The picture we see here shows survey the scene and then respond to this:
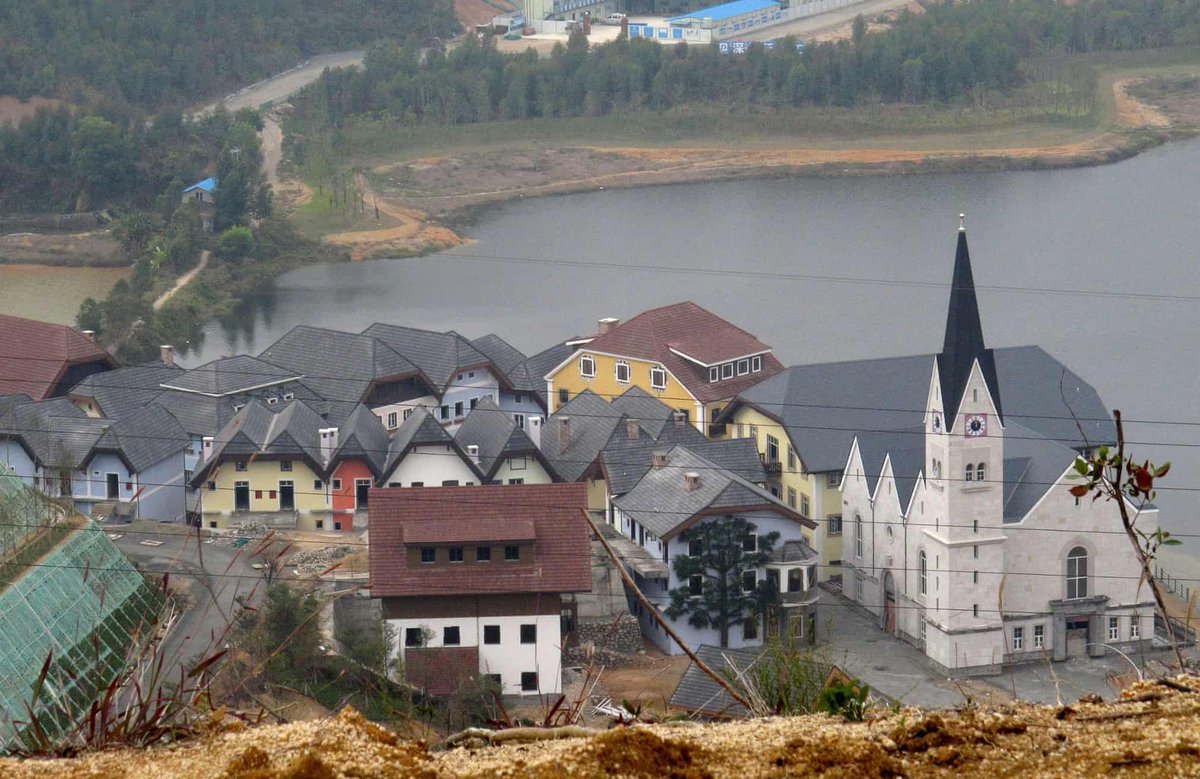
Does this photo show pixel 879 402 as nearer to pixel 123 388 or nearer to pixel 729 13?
pixel 123 388

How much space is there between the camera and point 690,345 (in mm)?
19250

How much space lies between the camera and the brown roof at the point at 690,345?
62.0ft

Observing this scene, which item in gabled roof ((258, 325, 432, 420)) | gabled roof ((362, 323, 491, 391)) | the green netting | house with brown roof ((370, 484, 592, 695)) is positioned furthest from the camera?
gabled roof ((362, 323, 491, 391))

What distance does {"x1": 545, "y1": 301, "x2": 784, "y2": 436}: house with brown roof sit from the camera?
739 inches

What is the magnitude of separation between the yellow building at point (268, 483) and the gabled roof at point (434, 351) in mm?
2872

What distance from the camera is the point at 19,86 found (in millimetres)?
41344

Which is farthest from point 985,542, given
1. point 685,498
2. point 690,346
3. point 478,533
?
point 690,346

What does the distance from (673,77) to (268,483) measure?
2989 centimetres

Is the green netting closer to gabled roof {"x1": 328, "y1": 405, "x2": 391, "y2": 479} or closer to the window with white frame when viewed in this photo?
gabled roof {"x1": 328, "y1": 405, "x2": 391, "y2": 479}

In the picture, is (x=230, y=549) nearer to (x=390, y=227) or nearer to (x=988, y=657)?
(x=988, y=657)

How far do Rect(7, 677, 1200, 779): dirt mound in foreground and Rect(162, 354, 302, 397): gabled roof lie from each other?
15.4 metres

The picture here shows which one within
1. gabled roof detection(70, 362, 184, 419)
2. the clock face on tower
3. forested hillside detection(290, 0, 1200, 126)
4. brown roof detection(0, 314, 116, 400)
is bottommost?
gabled roof detection(70, 362, 184, 419)

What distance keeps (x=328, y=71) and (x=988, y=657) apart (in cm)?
3305

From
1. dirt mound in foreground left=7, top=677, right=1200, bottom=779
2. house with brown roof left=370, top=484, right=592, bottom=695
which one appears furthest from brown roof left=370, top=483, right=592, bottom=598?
dirt mound in foreground left=7, top=677, right=1200, bottom=779
